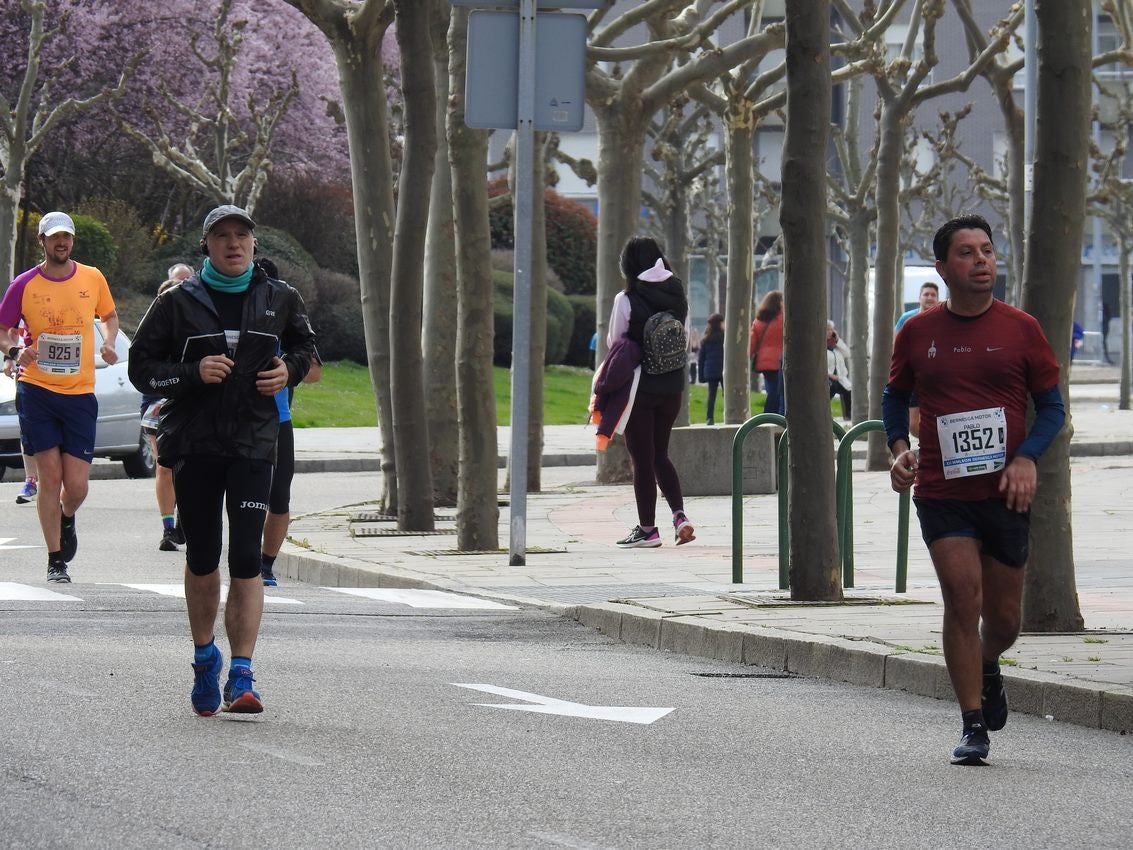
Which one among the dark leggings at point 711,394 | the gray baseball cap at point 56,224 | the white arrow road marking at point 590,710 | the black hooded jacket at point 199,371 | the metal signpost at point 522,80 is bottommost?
the white arrow road marking at point 590,710

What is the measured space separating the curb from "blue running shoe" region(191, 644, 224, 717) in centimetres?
275

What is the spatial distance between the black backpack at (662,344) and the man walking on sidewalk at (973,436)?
24.2ft

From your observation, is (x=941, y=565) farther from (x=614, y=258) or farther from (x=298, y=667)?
(x=614, y=258)

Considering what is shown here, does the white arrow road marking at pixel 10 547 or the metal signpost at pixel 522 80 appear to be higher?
the metal signpost at pixel 522 80

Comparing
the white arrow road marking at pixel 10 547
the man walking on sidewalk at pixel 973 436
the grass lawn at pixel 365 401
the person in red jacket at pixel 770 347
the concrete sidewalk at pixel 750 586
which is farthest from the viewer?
the grass lawn at pixel 365 401

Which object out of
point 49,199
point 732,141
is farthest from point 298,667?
point 49,199

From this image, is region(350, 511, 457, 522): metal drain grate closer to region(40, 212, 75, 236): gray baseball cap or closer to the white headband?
the white headband

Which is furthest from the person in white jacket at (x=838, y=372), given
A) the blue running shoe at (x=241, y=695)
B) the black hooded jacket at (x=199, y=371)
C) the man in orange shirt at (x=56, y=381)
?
the blue running shoe at (x=241, y=695)

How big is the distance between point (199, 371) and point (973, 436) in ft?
8.34

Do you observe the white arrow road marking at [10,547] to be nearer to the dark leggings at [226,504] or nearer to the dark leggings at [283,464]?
the dark leggings at [283,464]

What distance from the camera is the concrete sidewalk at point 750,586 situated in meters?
9.07

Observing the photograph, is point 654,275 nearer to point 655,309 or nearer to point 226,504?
point 655,309

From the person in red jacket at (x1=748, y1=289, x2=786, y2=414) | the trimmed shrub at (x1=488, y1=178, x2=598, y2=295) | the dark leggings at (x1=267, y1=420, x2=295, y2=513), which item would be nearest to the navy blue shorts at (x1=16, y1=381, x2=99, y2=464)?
the dark leggings at (x1=267, y1=420, x2=295, y2=513)

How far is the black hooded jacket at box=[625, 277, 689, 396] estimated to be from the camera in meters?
14.9
